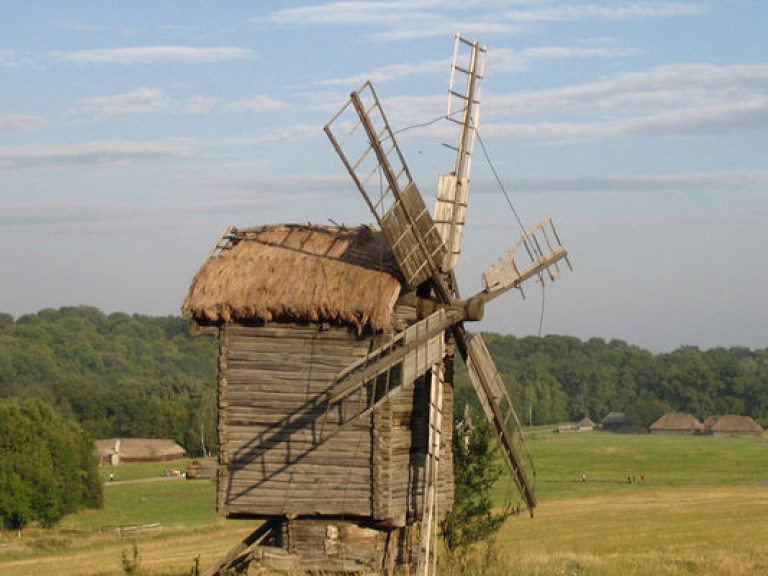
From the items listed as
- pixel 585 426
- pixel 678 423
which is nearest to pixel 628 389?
pixel 585 426

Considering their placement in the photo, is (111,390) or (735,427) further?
(735,427)

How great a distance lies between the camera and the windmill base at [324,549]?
820 inches

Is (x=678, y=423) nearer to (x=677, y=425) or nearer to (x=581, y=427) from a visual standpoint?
(x=677, y=425)

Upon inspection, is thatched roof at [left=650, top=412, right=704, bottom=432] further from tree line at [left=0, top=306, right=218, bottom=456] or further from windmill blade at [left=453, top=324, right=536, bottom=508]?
windmill blade at [left=453, top=324, right=536, bottom=508]

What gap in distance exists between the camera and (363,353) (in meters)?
20.1

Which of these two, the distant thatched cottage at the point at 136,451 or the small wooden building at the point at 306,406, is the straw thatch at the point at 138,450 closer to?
the distant thatched cottage at the point at 136,451

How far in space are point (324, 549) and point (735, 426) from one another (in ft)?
408

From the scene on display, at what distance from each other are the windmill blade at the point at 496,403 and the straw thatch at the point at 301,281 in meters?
2.17

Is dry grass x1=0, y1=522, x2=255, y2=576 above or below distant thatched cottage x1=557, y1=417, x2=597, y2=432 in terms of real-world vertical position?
below

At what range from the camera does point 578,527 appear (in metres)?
43.4

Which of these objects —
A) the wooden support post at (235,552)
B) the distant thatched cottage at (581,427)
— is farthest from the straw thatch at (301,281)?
the distant thatched cottage at (581,427)

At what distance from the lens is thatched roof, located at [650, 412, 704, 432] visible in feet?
468

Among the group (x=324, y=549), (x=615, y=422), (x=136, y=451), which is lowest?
(x=136, y=451)

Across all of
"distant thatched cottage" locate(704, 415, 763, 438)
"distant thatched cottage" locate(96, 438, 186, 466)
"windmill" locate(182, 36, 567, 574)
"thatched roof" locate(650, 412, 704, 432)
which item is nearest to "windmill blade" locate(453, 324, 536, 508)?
"windmill" locate(182, 36, 567, 574)
